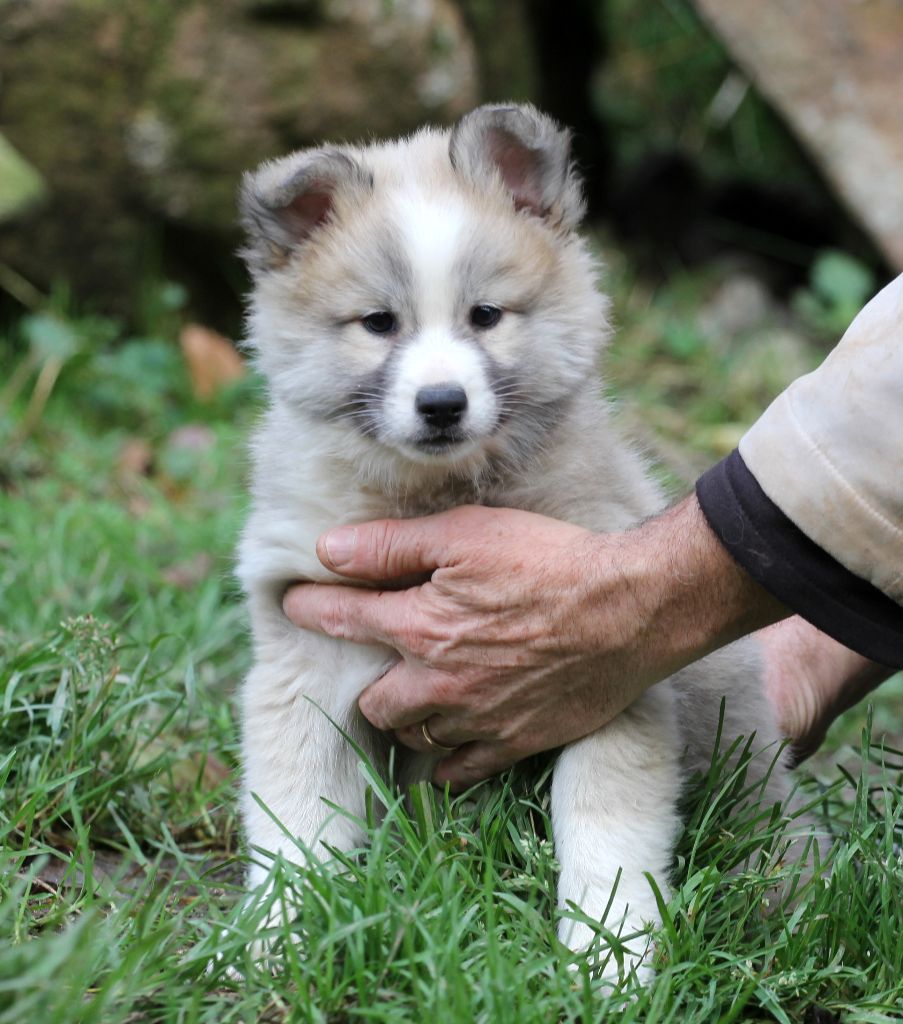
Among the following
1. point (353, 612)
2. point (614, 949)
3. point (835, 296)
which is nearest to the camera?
point (614, 949)

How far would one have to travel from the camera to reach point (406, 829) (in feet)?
7.93

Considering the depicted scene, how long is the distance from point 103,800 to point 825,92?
496 cm

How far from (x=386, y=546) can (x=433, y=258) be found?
1.99 feet

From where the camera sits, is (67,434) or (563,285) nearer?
(563,285)

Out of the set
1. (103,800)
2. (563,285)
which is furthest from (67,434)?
(563,285)

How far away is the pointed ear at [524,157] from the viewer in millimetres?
2738

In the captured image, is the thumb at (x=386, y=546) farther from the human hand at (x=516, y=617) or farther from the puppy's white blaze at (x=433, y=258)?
the puppy's white blaze at (x=433, y=258)

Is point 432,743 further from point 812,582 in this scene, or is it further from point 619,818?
point 812,582

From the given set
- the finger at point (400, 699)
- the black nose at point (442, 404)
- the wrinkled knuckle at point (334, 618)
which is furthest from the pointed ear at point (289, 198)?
the finger at point (400, 699)

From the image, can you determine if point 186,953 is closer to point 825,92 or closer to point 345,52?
point 345,52

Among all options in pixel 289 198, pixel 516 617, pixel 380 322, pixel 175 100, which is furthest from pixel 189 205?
pixel 516 617

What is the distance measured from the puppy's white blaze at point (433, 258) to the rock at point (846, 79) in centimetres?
410

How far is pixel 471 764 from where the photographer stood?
9.00 ft

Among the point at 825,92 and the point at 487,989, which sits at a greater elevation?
the point at 825,92
